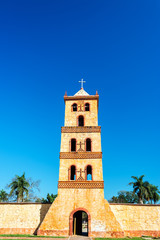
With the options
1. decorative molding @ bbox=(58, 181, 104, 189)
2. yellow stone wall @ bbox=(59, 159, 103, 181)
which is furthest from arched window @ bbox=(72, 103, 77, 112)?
decorative molding @ bbox=(58, 181, 104, 189)

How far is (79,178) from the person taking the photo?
62.8 ft

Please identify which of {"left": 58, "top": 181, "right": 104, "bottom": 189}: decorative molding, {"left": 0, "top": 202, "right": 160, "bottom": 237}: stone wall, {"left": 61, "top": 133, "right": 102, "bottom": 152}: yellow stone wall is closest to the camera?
{"left": 0, "top": 202, "right": 160, "bottom": 237}: stone wall

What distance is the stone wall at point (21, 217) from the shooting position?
18797mm

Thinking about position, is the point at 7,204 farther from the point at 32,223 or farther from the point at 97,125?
the point at 97,125

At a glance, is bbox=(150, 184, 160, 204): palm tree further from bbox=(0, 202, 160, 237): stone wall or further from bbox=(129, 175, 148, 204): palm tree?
bbox=(0, 202, 160, 237): stone wall

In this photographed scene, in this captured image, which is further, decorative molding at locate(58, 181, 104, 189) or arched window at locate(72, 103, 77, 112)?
arched window at locate(72, 103, 77, 112)

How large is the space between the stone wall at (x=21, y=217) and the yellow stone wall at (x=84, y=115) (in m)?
9.80

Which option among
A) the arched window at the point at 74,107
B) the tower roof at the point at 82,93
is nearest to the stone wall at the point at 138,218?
the arched window at the point at 74,107

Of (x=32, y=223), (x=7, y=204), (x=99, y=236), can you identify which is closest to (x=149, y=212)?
(x=99, y=236)

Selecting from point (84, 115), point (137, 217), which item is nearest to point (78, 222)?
point (137, 217)

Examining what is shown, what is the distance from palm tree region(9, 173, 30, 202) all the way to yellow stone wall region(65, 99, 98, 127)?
1301cm

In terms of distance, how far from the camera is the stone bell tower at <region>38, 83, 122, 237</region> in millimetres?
17031

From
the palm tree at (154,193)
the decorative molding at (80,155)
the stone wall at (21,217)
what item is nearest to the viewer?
the stone wall at (21,217)

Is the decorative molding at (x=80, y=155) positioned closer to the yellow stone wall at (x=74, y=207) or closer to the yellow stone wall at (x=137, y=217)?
the yellow stone wall at (x=74, y=207)
